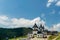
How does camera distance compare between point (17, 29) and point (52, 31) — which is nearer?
point (52, 31)

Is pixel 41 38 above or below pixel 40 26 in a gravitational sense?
below

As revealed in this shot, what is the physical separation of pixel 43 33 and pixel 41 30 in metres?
4.48

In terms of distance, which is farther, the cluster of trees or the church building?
the cluster of trees

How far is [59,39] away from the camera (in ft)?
232

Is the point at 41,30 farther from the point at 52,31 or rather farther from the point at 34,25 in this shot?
the point at 52,31

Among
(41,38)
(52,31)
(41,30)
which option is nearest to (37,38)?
(41,38)

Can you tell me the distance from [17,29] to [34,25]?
6742cm

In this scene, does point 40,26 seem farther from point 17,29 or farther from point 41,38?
point 17,29

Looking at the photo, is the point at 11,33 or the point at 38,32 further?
the point at 11,33

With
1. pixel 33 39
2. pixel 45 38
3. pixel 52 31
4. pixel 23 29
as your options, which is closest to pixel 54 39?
pixel 45 38

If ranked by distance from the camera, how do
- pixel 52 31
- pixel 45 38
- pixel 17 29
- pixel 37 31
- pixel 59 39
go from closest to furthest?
pixel 59 39 → pixel 45 38 → pixel 37 31 → pixel 52 31 → pixel 17 29

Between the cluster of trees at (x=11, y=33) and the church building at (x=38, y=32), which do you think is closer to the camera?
the church building at (x=38, y=32)

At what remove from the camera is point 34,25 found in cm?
8544

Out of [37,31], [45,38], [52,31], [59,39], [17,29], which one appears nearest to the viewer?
[59,39]
